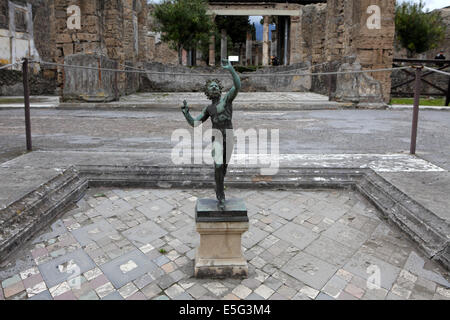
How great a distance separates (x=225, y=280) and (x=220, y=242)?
0.83 ft

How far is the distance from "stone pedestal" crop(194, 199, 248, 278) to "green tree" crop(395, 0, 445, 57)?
18.5 metres

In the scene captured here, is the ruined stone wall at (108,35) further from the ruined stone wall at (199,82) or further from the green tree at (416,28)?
the green tree at (416,28)

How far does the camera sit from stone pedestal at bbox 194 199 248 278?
8.17ft

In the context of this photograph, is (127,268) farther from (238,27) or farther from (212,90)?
(238,27)

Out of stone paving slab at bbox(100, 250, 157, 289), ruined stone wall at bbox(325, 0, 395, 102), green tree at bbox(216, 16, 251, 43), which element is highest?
green tree at bbox(216, 16, 251, 43)

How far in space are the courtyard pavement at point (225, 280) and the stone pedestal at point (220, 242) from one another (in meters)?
0.07

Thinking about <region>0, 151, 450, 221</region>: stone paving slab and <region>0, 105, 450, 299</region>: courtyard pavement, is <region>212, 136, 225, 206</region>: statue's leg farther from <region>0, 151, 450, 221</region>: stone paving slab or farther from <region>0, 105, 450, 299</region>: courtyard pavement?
<region>0, 151, 450, 221</region>: stone paving slab

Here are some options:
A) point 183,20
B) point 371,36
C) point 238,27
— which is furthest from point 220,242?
point 238,27

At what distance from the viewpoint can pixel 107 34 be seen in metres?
11.7

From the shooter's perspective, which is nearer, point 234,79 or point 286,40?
point 234,79

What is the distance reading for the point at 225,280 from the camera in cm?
247

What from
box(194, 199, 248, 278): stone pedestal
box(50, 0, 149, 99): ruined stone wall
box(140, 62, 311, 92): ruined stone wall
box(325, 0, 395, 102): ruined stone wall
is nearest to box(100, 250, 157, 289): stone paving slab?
box(194, 199, 248, 278): stone pedestal

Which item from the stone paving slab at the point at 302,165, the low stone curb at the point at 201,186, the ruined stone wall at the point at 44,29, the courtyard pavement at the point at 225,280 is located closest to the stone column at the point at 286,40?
the ruined stone wall at the point at 44,29

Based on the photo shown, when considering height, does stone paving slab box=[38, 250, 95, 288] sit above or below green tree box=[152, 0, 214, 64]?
below
